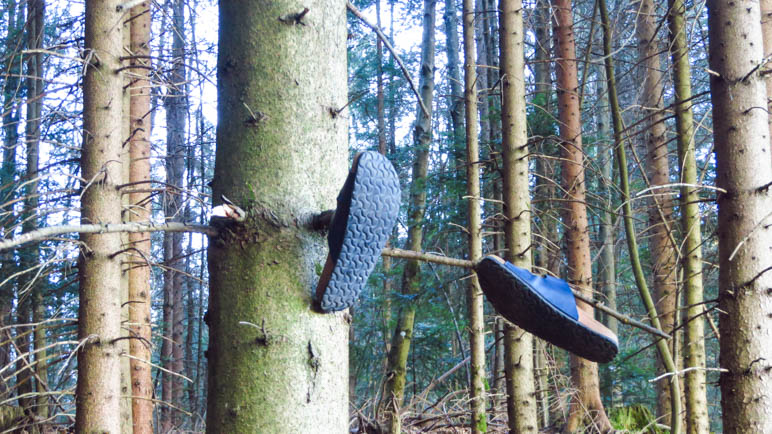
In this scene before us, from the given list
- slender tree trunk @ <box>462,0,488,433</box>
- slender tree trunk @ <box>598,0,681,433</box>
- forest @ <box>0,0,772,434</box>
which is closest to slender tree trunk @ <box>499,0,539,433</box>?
forest @ <box>0,0,772,434</box>

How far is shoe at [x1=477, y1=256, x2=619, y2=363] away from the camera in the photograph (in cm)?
137

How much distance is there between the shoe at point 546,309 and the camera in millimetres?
1371

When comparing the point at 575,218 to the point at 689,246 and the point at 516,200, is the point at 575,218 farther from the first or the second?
the point at 516,200

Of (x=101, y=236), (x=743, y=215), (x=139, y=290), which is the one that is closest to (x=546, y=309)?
(x=743, y=215)

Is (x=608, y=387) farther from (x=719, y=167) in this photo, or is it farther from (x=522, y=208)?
(x=719, y=167)

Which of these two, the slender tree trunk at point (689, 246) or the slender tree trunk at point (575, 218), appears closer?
the slender tree trunk at point (689, 246)

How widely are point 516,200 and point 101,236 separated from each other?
3258 millimetres

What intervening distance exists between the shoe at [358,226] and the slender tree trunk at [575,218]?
19.3 feet

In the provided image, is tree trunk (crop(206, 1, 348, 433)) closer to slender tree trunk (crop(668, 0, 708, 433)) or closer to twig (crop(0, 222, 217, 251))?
twig (crop(0, 222, 217, 251))

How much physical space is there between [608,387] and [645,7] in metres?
6.05

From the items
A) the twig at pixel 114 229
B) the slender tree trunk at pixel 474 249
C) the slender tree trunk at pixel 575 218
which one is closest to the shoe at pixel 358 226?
the twig at pixel 114 229

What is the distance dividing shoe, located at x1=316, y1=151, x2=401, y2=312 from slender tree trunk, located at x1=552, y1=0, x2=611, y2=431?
5.89 m

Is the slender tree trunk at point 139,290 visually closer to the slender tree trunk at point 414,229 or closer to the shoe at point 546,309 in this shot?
the slender tree trunk at point 414,229

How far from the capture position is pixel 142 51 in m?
6.27
